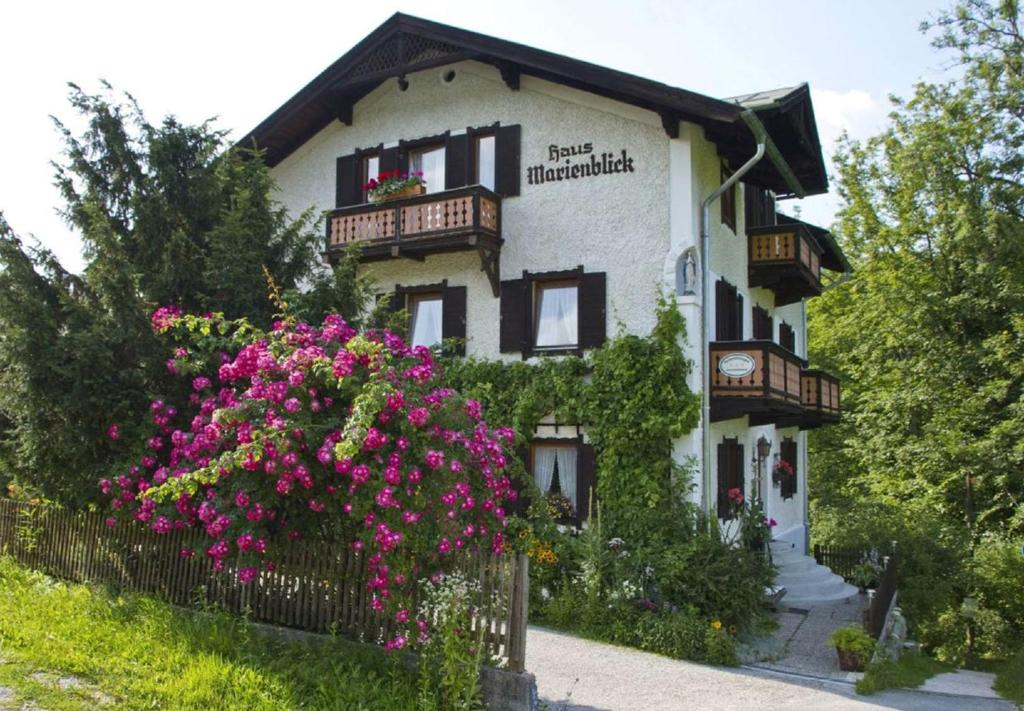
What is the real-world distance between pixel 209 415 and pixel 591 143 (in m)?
9.05

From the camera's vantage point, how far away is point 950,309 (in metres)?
24.0

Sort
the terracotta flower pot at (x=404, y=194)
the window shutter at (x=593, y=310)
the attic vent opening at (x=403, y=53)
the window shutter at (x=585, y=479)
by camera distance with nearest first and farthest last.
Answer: the window shutter at (x=585, y=479), the window shutter at (x=593, y=310), the attic vent opening at (x=403, y=53), the terracotta flower pot at (x=404, y=194)

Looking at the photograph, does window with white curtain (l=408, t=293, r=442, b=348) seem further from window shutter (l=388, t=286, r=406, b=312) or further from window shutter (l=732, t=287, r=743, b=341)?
window shutter (l=732, t=287, r=743, b=341)

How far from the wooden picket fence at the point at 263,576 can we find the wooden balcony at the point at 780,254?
11.4 metres

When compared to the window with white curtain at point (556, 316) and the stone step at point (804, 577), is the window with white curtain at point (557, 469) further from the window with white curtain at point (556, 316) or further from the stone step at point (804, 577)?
the stone step at point (804, 577)

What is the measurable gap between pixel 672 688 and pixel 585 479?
5.28 meters

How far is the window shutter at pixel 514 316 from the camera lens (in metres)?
15.1

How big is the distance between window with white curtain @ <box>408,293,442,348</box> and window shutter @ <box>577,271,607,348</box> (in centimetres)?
313

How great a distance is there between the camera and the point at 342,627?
26.8ft

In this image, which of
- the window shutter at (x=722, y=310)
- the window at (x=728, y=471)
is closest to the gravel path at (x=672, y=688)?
the window at (x=728, y=471)

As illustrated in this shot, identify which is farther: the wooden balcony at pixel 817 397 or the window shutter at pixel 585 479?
the wooden balcony at pixel 817 397

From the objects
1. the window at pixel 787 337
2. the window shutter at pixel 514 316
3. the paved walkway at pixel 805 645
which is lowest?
the paved walkway at pixel 805 645

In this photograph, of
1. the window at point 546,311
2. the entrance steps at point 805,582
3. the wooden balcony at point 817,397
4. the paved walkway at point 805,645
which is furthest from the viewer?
the wooden balcony at point 817,397

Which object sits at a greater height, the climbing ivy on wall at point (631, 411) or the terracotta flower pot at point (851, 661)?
the climbing ivy on wall at point (631, 411)
